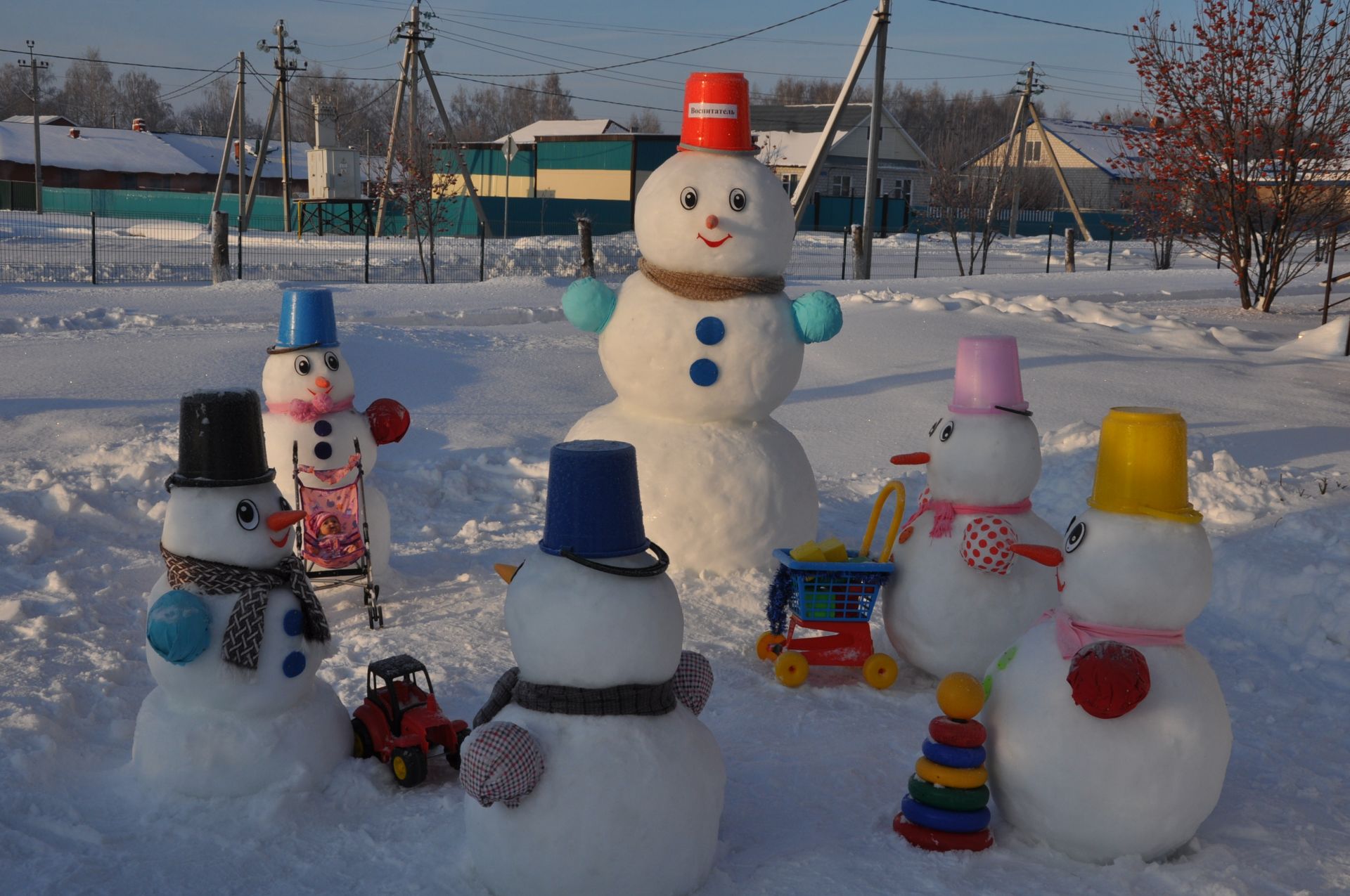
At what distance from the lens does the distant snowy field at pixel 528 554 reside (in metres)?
3.59

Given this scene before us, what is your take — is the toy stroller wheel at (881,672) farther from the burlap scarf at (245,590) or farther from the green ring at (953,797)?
the burlap scarf at (245,590)

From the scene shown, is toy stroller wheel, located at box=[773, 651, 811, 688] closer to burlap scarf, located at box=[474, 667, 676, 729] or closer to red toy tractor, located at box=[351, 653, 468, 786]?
red toy tractor, located at box=[351, 653, 468, 786]

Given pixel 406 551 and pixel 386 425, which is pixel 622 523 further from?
pixel 406 551

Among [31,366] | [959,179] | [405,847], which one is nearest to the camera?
[405,847]

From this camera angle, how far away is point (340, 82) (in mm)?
78812

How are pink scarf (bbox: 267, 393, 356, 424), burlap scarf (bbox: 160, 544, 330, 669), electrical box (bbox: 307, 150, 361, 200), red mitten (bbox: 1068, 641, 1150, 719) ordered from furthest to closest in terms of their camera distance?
1. electrical box (bbox: 307, 150, 361, 200)
2. pink scarf (bbox: 267, 393, 356, 424)
3. burlap scarf (bbox: 160, 544, 330, 669)
4. red mitten (bbox: 1068, 641, 1150, 719)

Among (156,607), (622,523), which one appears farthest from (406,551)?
(622,523)

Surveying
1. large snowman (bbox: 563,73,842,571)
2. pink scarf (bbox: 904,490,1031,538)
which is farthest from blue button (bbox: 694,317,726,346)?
pink scarf (bbox: 904,490,1031,538)

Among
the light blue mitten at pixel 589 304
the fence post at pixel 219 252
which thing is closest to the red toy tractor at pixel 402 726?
the light blue mitten at pixel 589 304

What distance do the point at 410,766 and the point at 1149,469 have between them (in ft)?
8.37

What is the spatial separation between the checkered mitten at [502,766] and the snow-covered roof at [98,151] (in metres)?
49.7

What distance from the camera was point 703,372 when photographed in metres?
5.96

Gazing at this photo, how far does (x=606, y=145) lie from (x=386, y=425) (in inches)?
1392

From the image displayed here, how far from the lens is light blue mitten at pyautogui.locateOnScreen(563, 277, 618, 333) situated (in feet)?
20.3
